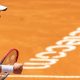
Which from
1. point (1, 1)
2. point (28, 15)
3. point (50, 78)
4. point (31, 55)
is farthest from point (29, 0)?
point (50, 78)

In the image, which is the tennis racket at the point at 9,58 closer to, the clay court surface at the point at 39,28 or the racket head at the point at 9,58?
the racket head at the point at 9,58

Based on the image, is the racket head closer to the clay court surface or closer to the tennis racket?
the tennis racket

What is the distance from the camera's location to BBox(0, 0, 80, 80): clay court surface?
9.13 metres

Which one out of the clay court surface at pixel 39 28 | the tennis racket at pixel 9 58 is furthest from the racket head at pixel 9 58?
the clay court surface at pixel 39 28

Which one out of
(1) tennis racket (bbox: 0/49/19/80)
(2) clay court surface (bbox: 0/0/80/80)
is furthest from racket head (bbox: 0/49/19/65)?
(2) clay court surface (bbox: 0/0/80/80)

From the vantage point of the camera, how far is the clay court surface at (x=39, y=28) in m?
9.13

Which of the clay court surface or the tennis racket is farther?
the clay court surface

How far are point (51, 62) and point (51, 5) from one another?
6.34 m

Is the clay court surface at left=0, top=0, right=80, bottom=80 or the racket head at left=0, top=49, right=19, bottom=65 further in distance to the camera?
the clay court surface at left=0, top=0, right=80, bottom=80

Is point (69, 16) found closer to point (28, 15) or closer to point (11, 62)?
point (28, 15)

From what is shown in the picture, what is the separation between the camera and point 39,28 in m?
12.3

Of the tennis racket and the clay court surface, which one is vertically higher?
the clay court surface

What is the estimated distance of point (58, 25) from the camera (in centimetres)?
1256

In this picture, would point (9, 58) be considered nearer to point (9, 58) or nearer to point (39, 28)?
point (9, 58)
